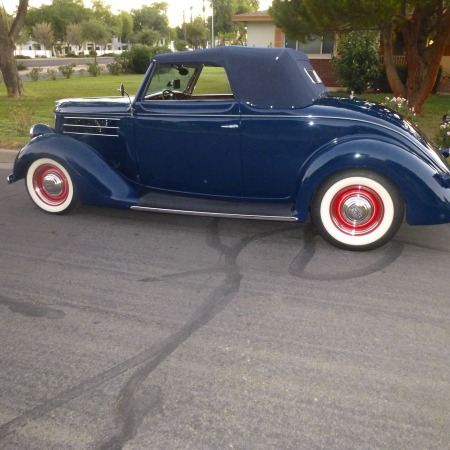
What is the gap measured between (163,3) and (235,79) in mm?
124890

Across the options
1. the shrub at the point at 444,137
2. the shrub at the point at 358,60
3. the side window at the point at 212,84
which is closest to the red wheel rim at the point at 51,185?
the side window at the point at 212,84

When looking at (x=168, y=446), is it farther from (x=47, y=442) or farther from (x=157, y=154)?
(x=157, y=154)

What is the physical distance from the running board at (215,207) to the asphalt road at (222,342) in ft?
0.84

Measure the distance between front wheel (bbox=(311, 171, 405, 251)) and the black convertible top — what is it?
82 cm

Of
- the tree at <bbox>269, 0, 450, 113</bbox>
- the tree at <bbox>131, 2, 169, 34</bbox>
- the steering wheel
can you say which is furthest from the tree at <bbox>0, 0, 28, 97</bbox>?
the tree at <bbox>131, 2, 169, 34</bbox>

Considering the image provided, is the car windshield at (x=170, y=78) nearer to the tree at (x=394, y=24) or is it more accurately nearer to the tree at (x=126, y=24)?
the tree at (x=394, y=24)

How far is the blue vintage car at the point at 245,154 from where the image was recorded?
13.8ft

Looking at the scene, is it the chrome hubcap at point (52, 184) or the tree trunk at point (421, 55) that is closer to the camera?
the chrome hubcap at point (52, 184)

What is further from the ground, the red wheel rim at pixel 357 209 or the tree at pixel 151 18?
the tree at pixel 151 18

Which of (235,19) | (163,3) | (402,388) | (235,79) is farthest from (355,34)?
(163,3)

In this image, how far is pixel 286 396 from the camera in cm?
250

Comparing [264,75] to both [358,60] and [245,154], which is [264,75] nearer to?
[245,154]

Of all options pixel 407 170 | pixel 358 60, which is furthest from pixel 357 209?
pixel 358 60

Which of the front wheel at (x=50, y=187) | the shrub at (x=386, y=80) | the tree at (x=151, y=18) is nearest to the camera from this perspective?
the front wheel at (x=50, y=187)
